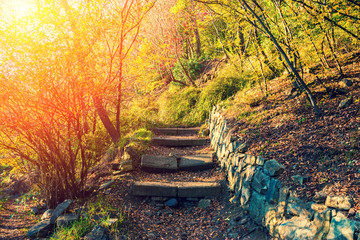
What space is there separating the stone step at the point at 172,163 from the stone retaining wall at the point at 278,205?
33.6 inches

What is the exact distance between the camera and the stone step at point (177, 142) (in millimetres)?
6729

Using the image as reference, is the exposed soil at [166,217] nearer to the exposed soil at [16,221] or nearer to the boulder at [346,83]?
the exposed soil at [16,221]

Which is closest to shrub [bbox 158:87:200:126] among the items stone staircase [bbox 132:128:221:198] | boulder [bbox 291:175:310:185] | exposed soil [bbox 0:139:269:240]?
stone staircase [bbox 132:128:221:198]

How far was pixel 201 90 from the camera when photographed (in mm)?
9070

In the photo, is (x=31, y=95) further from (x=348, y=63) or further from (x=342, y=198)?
(x=348, y=63)

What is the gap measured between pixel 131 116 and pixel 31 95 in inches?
171

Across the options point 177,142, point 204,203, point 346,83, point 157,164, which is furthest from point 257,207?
point 177,142

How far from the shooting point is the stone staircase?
14.9 feet

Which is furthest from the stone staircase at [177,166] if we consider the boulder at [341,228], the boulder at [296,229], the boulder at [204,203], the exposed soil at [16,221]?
the boulder at [341,228]

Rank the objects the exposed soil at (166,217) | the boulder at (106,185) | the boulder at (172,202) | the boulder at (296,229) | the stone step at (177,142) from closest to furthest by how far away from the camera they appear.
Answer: the boulder at (296,229) < the exposed soil at (166,217) < the boulder at (172,202) < the boulder at (106,185) < the stone step at (177,142)

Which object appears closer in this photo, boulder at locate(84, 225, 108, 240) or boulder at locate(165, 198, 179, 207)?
boulder at locate(84, 225, 108, 240)

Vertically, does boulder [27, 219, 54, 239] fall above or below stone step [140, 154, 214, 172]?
below

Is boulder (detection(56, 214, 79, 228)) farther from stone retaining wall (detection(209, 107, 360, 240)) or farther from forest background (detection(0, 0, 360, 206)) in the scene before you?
stone retaining wall (detection(209, 107, 360, 240))

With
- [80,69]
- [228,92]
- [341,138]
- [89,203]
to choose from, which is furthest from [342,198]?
[228,92]
